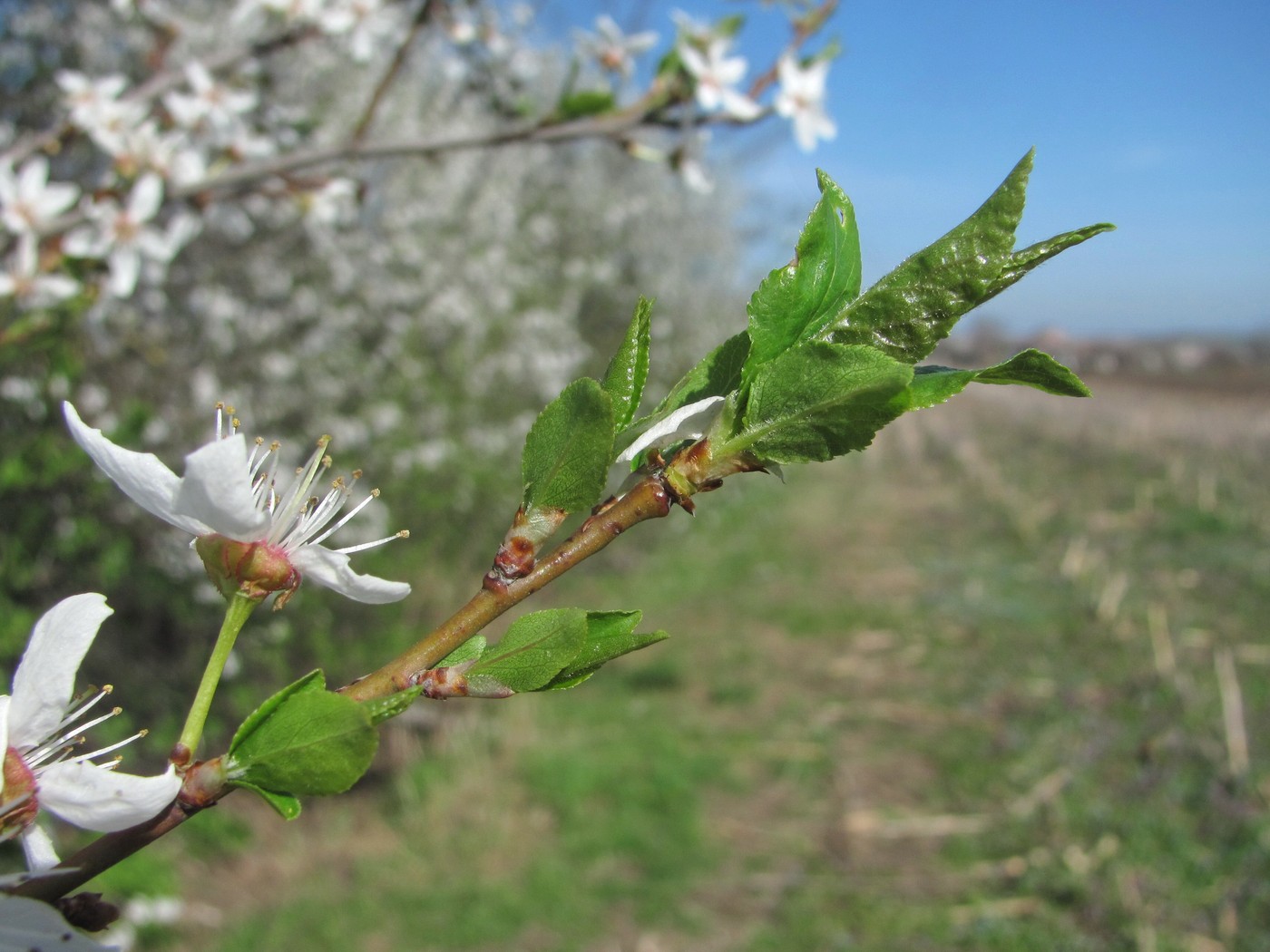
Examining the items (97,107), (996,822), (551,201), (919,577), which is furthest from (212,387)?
(919,577)

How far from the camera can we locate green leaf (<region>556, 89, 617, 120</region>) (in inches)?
65.1

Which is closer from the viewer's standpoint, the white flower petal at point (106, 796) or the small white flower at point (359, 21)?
the white flower petal at point (106, 796)

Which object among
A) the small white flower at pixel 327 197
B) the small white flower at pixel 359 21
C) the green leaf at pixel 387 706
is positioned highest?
the small white flower at pixel 359 21

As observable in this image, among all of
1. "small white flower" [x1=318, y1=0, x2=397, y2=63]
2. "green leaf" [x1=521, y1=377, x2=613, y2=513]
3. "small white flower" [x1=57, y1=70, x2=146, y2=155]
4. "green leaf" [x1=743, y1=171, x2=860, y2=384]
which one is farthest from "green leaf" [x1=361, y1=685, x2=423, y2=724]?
"small white flower" [x1=318, y1=0, x2=397, y2=63]

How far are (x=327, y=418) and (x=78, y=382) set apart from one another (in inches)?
42.0

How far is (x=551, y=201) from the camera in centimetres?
764

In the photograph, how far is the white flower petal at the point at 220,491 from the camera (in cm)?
42

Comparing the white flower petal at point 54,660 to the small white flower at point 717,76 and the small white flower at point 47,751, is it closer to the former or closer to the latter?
the small white flower at point 47,751

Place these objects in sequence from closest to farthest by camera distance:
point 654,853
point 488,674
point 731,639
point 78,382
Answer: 1. point 488,674
2. point 78,382
3. point 654,853
4. point 731,639

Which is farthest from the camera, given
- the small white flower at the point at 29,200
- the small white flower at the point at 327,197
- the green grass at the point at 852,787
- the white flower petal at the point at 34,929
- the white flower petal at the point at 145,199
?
the green grass at the point at 852,787

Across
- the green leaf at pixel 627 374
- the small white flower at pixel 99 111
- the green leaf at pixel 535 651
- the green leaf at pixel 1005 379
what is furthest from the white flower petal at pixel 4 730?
the small white flower at pixel 99 111

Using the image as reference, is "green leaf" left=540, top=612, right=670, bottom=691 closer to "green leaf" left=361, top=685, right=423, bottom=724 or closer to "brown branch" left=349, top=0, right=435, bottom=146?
"green leaf" left=361, top=685, right=423, bottom=724

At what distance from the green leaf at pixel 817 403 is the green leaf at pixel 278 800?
0.81 feet

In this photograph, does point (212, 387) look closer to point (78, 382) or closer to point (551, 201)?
point (78, 382)
